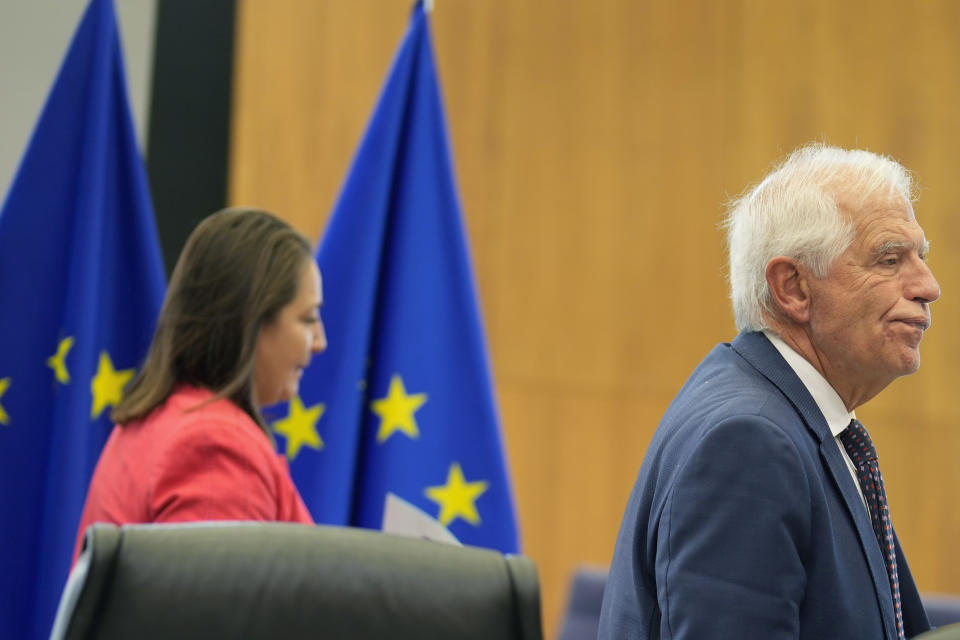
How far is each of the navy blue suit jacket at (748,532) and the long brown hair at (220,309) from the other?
2.45 ft

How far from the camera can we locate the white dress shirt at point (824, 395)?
145 cm

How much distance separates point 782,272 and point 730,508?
0.40 meters

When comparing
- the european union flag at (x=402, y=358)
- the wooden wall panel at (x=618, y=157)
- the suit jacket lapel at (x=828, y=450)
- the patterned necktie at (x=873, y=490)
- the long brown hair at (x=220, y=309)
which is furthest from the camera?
the wooden wall panel at (x=618, y=157)

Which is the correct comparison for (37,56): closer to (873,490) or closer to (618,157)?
(618,157)

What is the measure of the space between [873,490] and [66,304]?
182 centimetres

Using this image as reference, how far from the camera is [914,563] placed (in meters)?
3.88

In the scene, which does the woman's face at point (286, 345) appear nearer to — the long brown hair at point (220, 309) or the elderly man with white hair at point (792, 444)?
the long brown hair at point (220, 309)

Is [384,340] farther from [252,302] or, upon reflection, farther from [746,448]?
[746,448]

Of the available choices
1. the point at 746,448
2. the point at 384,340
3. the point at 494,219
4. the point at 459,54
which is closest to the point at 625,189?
the point at 494,219

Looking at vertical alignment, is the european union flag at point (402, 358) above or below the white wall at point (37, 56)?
below

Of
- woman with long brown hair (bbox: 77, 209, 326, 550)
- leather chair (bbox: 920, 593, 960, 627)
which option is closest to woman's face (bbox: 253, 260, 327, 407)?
woman with long brown hair (bbox: 77, 209, 326, 550)

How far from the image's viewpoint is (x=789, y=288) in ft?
4.92

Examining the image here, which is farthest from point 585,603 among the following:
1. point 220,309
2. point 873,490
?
point 873,490

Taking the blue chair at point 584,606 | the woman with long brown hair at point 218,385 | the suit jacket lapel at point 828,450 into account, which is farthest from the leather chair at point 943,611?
the woman with long brown hair at point 218,385
